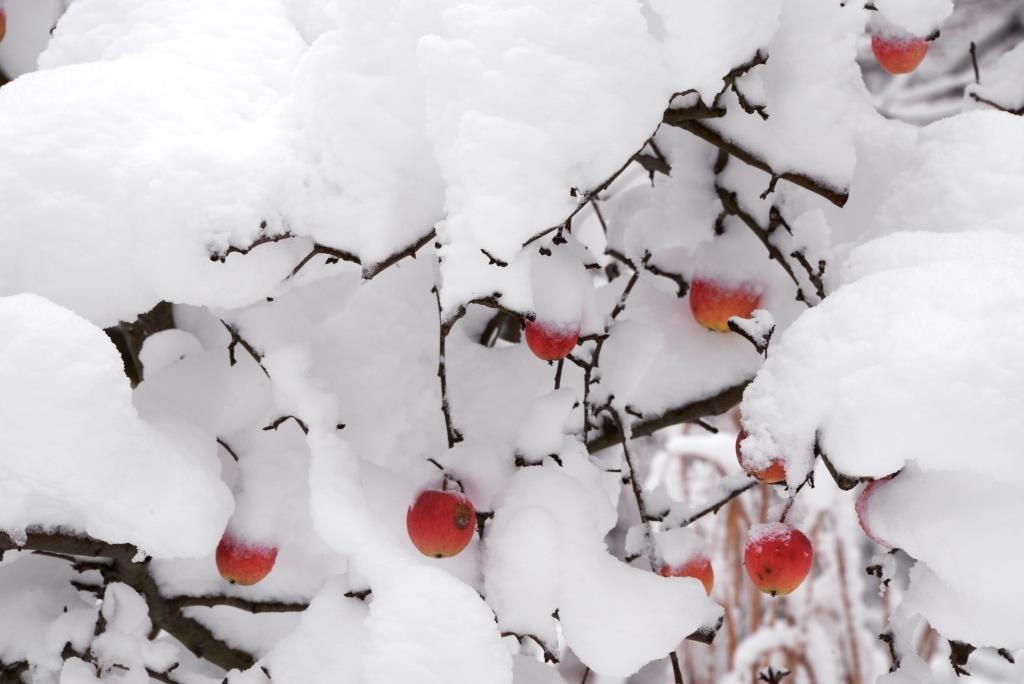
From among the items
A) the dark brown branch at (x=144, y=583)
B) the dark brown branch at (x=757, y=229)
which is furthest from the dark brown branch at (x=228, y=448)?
the dark brown branch at (x=757, y=229)

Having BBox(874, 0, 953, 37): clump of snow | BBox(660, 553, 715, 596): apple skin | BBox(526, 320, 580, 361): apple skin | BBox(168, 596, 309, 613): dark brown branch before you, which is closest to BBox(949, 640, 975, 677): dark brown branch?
BBox(660, 553, 715, 596): apple skin

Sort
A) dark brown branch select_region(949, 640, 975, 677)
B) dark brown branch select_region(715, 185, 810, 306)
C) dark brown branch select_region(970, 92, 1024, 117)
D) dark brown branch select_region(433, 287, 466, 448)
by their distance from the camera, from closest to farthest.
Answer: dark brown branch select_region(433, 287, 466, 448) → dark brown branch select_region(949, 640, 975, 677) → dark brown branch select_region(715, 185, 810, 306) → dark brown branch select_region(970, 92, 1024, 117)

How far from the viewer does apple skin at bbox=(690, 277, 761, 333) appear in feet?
3.06

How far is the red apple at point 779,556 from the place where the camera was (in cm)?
84

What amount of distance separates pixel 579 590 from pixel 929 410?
30cm

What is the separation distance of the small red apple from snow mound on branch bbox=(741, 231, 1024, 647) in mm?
460

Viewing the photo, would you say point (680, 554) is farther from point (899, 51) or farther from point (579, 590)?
point (899, 51)

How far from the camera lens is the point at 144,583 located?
95 centimetres

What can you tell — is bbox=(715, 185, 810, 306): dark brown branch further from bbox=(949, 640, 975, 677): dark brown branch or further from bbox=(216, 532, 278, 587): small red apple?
bbox=(216, 532, 278, 587): small red apple

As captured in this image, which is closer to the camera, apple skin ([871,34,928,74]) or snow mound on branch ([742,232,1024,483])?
snow mound on branch ([742,232,1024,483])

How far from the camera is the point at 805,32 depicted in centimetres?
75

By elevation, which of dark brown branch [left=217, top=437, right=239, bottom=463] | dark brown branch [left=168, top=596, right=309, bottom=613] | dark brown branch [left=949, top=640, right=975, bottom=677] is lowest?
dark brown branch [left=168, top=596, right=309, bottom=613]

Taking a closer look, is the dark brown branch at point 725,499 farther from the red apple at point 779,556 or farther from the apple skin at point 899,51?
the apple skin at point 899,51

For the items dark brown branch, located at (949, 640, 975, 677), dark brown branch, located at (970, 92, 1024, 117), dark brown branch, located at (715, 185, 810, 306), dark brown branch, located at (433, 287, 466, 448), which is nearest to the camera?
dark brown branch, located at (433, 287, 466, 448)
